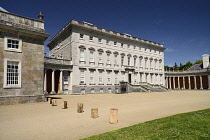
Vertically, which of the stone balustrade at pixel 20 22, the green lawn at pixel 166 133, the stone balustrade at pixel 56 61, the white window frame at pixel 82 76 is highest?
the stone balustrade at pixel 20 22

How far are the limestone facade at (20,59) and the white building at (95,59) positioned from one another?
9.61 meters

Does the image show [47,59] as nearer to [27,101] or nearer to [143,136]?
[27,101]

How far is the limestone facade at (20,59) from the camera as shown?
13305 millimetres

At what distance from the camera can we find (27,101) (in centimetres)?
1425

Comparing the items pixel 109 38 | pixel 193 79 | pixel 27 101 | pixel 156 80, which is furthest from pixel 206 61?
pixel 27 101

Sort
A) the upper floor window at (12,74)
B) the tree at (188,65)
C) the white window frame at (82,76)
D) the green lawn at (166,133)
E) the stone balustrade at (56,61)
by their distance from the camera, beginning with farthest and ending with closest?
1. the tree at (188,65)
2. the white window frame at (82,76)
3. the stone balustrade at (56,61)
4. the upper floor window at (12,74)
5. the green lawn at (166,133)

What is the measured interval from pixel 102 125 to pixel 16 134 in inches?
138

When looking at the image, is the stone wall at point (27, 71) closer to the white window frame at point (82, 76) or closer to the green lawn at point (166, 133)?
the green lawn at point (166, 133)

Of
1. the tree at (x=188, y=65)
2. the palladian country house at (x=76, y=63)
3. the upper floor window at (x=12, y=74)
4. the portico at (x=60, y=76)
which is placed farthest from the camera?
the tree at (x=188, y=65)

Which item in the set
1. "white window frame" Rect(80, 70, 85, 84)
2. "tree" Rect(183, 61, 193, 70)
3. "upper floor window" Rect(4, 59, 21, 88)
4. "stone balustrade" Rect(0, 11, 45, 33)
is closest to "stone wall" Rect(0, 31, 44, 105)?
"upper floor window" Rect(4, 59, 21, 88)

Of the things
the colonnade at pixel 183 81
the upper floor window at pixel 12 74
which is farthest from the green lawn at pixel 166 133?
the colonnade at pixel 183 81

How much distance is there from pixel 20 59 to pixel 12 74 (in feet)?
5.17

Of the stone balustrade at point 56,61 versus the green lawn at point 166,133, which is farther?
the stone balustrade at point 56,61

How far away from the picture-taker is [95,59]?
29.8 metres
